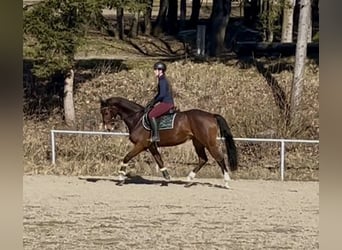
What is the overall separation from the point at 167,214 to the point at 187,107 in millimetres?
8689

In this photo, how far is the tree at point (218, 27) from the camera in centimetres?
2370

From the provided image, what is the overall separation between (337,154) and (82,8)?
50.8ft

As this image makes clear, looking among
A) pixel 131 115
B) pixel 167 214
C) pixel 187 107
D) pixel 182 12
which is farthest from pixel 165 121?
pixel 182 12

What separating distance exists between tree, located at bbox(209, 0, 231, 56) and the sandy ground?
34.8 ft

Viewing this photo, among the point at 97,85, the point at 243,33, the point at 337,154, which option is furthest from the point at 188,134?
the point at 243,33

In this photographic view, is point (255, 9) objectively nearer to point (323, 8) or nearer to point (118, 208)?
point (118, 208)

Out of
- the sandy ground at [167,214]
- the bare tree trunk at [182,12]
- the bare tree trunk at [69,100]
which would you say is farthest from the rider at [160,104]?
the bare tree trunk at [182,12]

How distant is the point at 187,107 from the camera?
18406mm

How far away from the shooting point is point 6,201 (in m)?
1.11

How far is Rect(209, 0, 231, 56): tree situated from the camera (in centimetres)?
2370

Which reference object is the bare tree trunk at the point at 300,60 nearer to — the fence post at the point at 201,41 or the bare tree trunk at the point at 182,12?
the fence post at the point at 201,41

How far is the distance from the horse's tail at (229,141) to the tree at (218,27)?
1019cm

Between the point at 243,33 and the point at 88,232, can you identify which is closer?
the point at 88,232

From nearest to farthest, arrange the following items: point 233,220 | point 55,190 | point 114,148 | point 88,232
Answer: point 88,232
point 233,220
point 55,190
point 114,148
